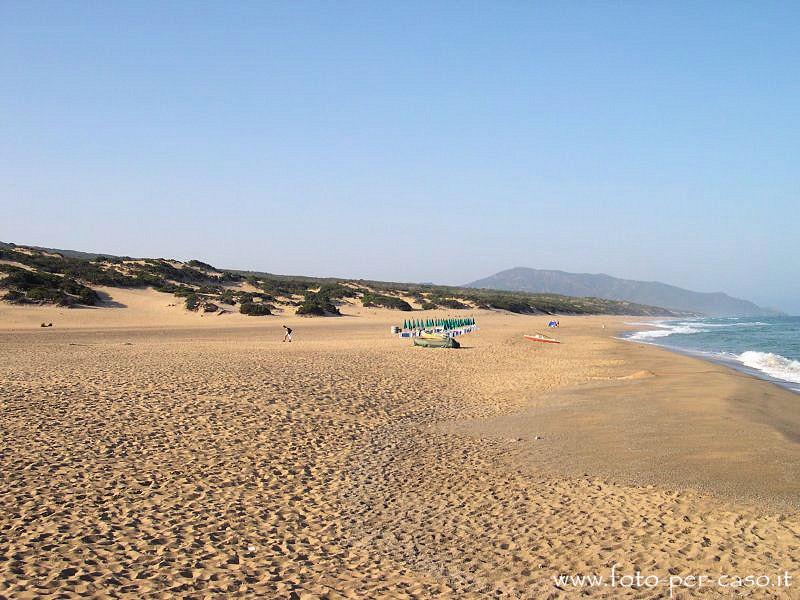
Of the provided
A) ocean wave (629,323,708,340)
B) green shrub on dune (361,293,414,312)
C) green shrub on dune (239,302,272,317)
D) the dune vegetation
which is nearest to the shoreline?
ocean wave (629,323,708,340)

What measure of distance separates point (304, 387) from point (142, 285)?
123 feet

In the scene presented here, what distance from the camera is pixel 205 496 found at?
286 inches

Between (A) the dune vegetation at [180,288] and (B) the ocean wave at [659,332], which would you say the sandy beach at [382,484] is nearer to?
(A) the dune vegetation at [180,288]

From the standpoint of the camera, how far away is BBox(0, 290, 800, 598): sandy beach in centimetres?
545

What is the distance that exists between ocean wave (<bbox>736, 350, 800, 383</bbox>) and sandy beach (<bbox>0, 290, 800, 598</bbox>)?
5.87 metres

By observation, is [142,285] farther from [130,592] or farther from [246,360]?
[130,592]

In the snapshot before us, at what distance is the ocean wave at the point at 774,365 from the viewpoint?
21439mm

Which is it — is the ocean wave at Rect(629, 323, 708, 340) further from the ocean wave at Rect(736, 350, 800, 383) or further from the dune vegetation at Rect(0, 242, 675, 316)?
the dune vegetation at Rect(0, 242, 675, 316)

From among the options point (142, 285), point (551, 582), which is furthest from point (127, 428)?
point (142, 285)

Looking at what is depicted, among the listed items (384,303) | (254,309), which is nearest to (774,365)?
(254,309)

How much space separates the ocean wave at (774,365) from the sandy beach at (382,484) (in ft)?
19.3

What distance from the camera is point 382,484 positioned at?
8234mm

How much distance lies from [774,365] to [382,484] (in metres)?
23.4

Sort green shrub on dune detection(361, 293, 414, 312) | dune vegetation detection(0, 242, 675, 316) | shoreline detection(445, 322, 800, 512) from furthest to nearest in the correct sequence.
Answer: green shrub on dune detection(361, 293, 414, 312), dune vegetation detection(0, 242, 675, 316), shoreline detection(445, 322, 800, 512)
